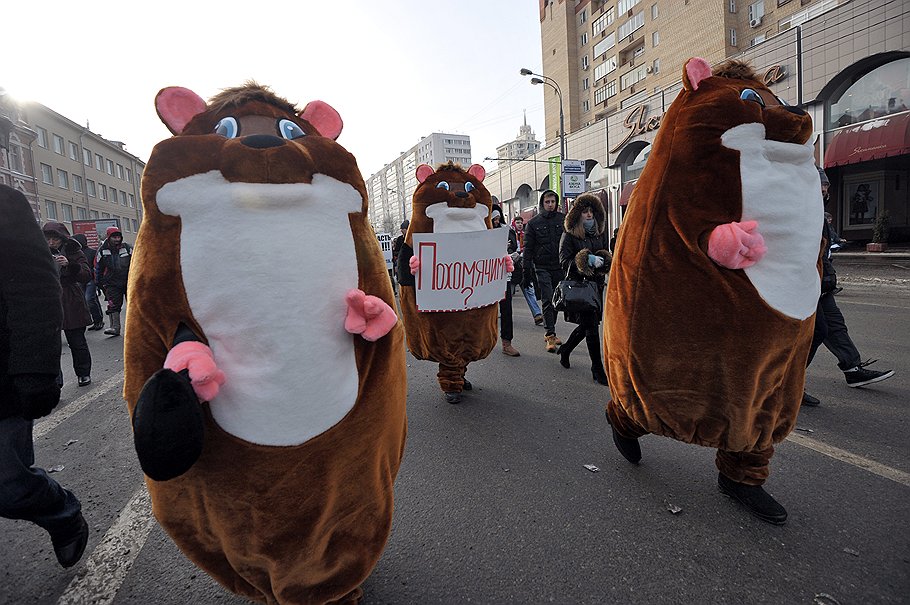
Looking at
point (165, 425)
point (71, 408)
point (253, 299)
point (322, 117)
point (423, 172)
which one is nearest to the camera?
point (165, 425)

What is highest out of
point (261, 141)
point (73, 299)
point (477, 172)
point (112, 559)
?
point (477, 172)

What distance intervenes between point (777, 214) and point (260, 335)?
1.96 meters

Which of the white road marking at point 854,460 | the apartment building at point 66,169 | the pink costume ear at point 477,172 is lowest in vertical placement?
the white road marking at point 854,460

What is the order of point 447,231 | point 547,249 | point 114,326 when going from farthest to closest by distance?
1. point 114,326
2. point 547,249
3. point 447,231

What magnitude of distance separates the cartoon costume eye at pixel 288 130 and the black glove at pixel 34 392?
1.36 metres

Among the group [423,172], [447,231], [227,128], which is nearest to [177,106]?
[227,128]

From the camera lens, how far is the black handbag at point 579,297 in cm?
429

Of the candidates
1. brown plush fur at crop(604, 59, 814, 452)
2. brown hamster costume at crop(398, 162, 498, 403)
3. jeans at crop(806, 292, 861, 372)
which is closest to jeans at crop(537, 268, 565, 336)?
brown hamster costume at crop(398, 162, 498, 403)

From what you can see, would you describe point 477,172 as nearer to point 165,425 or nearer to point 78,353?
point 165,425

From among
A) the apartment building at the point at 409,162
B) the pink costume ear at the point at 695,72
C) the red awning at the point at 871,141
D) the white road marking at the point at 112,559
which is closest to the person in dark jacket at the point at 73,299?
the white road marking at the point at 112,559

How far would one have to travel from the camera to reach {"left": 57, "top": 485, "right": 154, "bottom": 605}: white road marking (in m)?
2.03

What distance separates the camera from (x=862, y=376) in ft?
12.8

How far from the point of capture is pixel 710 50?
1091 inches

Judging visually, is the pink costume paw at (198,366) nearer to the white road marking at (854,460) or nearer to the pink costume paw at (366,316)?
the pink costume paw at (366,316)
